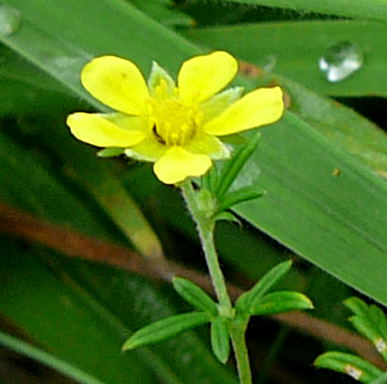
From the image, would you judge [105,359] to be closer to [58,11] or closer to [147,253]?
[147,253]

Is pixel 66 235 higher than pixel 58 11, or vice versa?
Answer: pixel 58 11

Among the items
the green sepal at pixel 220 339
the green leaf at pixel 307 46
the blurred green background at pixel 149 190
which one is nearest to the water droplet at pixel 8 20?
the blurred green background at pixel 149 190

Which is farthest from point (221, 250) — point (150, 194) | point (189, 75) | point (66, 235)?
point (189, 75)

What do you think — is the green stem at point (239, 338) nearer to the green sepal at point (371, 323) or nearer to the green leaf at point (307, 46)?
the green sepal at point (371, 323)

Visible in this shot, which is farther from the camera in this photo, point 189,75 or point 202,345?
point 202,345

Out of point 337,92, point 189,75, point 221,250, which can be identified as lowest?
point 221,250

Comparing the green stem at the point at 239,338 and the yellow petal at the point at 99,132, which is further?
the green stem at the point at 239,338

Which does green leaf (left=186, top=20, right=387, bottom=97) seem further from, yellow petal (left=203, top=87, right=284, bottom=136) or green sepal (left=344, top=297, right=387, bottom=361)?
yellow petal (left=203, top=87, right=284, bottom=136)

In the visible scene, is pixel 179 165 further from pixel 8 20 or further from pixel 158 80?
pixel 8 20
